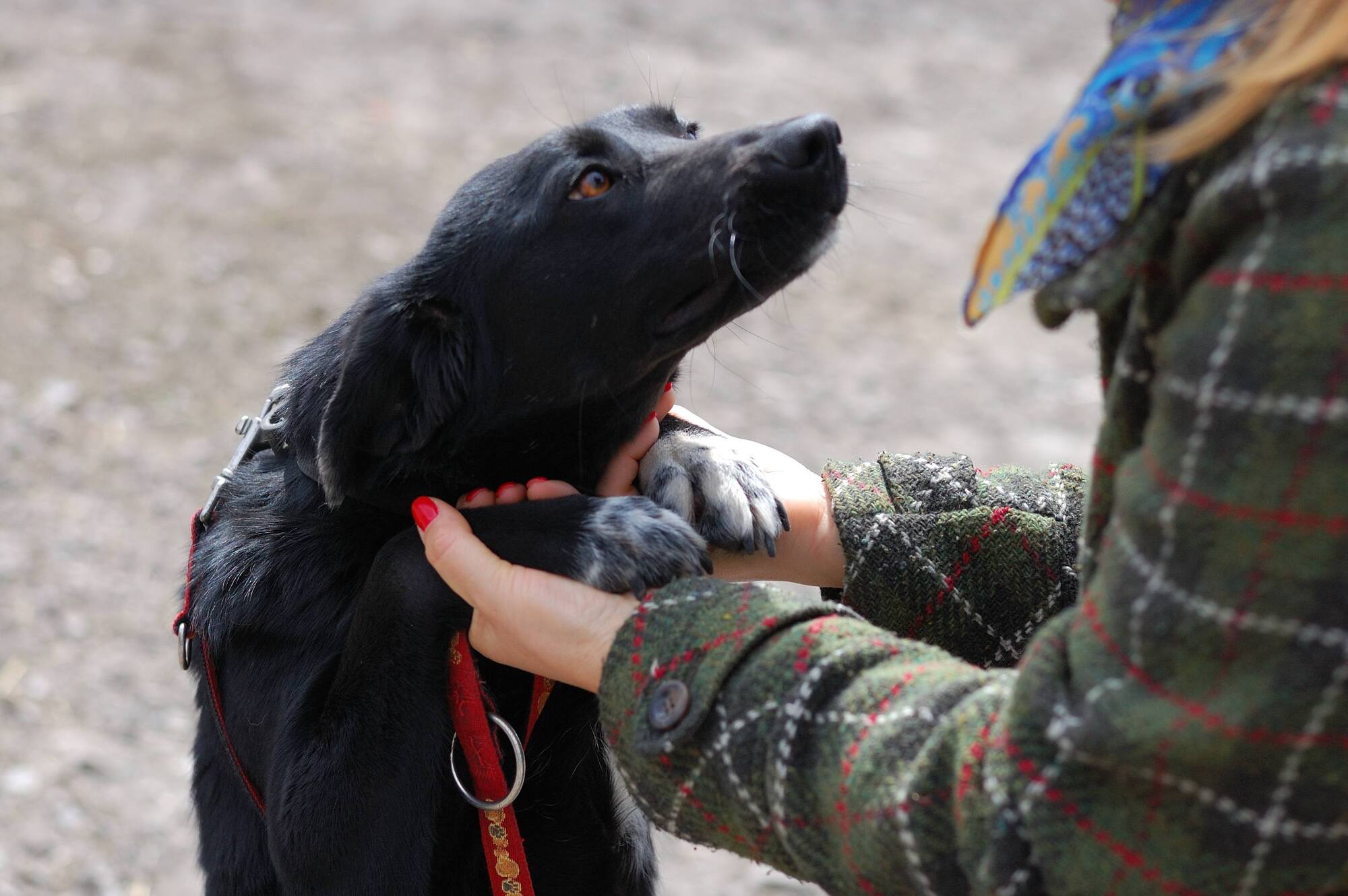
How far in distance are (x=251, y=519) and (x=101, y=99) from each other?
207 inches

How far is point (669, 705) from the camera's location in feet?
4.23

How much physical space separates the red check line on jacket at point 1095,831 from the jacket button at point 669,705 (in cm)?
33

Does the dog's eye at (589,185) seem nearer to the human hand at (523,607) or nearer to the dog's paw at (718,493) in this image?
the dog's paw at (718,493)

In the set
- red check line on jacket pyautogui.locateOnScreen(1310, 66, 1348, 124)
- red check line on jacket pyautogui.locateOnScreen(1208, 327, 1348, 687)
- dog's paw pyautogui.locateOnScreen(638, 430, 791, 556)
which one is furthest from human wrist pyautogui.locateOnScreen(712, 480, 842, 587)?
red check line on jacket pyautogui.locateOnScreen(1310, 66, 1348, 124)

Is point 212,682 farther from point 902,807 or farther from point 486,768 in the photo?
point 902,807

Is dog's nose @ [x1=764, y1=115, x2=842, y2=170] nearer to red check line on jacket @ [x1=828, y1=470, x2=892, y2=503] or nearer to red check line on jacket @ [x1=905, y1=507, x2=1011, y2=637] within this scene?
red check line on jacket @ [x1=828, y1=470, x2=892, y2=503]

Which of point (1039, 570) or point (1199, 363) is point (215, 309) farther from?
point (1199, 363)

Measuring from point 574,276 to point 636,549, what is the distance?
54 cm

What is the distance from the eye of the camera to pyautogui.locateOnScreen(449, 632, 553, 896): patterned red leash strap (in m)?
1.79

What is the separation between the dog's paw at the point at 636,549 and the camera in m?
1.60

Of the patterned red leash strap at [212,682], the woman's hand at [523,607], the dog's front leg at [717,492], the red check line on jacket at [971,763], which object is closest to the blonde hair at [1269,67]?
the red check line on jacket at [971,763]

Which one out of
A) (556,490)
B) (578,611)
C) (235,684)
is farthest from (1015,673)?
(235,684)

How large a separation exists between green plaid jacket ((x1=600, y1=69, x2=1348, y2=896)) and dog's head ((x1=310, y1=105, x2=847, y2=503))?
27.9 inches

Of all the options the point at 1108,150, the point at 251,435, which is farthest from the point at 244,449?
the point at 1108,150
